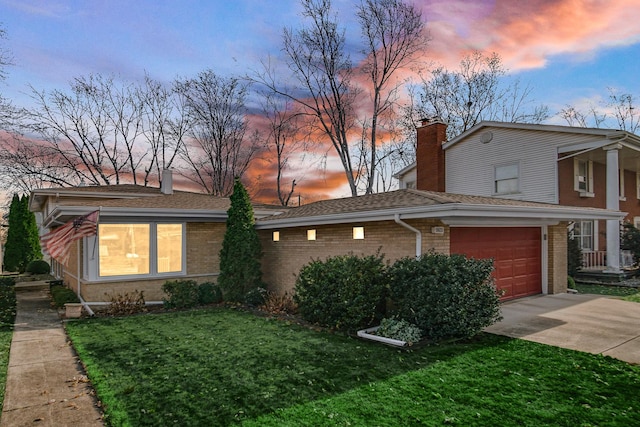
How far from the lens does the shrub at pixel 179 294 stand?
36.6ft

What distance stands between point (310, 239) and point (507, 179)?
1087cm

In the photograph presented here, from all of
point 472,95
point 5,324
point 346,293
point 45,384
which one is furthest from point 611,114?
point 5,324

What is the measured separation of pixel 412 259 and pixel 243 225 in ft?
18.5

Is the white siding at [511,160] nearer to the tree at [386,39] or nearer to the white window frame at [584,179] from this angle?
the white window frame at [584,179]

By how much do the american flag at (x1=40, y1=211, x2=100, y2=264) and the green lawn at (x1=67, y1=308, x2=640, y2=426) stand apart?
2.92 meters

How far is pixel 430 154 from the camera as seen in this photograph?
19219mm

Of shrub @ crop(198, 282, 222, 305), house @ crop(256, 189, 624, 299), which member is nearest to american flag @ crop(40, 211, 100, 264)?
shrub @ crop(198, 282, 222, 305)

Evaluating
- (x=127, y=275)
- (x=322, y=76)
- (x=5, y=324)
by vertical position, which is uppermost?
(x=322, y=76)

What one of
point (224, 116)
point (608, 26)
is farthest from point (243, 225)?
point (224, 116)

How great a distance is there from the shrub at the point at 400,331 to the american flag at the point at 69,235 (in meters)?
7.33

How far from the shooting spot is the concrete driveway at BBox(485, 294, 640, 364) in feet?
21.9

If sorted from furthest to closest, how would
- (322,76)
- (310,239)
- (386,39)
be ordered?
(322,76) < (386,39) < (310,239)

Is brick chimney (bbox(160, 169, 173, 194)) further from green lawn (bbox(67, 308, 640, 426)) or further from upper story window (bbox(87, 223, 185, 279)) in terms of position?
green lawn (bbox(67, 308, 640, 426))

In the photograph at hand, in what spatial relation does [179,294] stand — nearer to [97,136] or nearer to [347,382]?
[347,382]
